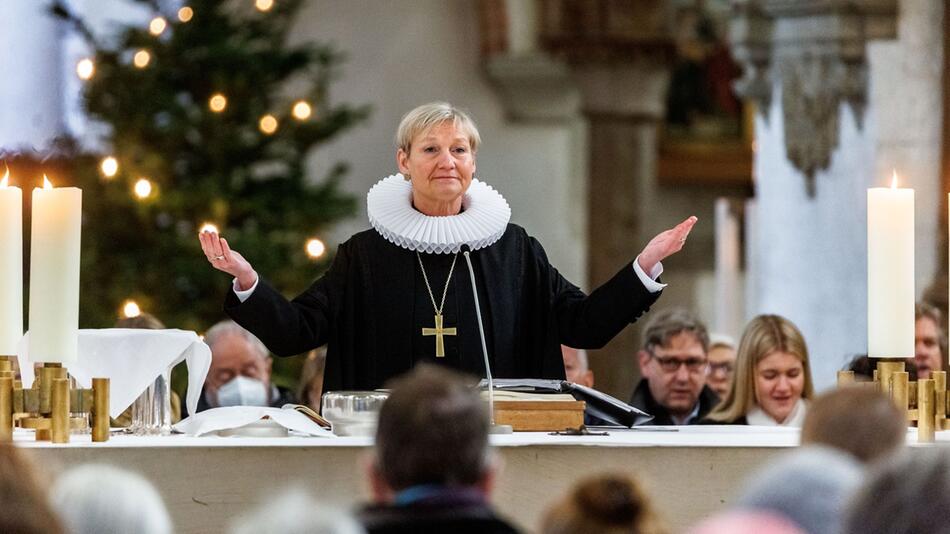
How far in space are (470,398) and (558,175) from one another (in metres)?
10.9

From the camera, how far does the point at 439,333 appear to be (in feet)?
16.8

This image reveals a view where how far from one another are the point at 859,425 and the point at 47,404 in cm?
191

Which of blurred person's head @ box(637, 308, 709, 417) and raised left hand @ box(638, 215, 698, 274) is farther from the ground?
raised left hand @ box(638, 215, 698, 274)

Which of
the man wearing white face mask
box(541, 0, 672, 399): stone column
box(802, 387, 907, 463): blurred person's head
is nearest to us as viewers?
→ box(802, 387, 907, 463): blurred person's head

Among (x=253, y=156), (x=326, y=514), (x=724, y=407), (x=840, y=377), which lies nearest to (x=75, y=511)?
(x=326, y=514)

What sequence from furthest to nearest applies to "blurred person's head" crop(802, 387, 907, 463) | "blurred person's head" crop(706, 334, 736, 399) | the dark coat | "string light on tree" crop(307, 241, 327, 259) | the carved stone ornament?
1. "string light on tree" crop(307, 241, 327, 259)
2. the carved stone ornament
3. "blurred person's head" crop(706, 334, 736, 399)
4. the dark coat
5. "blurred person's head" crop(802, 387, 907, 463)

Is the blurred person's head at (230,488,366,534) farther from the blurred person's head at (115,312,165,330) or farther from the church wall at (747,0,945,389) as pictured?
the church wall at (747,0,945,389)

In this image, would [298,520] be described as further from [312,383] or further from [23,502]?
[312,383]

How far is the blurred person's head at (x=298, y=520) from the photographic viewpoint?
2658 millimetres

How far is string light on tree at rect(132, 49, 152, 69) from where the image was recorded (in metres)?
11.3

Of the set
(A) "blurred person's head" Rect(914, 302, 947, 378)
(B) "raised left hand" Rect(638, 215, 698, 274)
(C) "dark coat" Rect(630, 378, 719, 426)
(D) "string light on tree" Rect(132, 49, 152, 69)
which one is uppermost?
(D) "string light on tree" Rect(132, 49, 152, 69)

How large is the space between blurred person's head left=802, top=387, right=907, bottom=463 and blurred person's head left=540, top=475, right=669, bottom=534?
1.87ft

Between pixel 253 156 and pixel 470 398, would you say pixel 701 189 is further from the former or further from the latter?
pixel 470 398

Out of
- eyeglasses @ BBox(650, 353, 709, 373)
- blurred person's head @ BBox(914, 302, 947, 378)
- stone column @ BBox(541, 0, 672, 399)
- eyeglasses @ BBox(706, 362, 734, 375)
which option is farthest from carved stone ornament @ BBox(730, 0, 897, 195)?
stone column @ BBox(541, 0, 672, 399)
